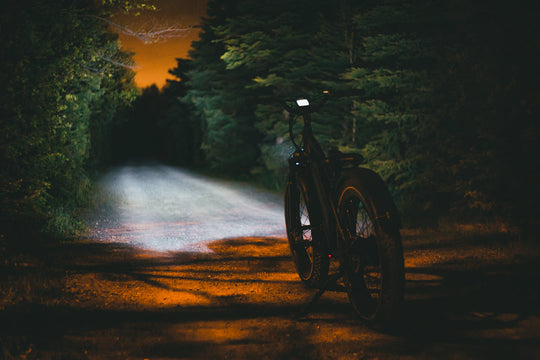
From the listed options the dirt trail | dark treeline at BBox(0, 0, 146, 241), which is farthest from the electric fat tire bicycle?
dark treeline at BBox(0, 0, 146, 241)

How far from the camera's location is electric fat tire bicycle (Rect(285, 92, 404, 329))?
10.5 feet

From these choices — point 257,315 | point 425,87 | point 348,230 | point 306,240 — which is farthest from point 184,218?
point 348,230

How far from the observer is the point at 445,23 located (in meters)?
10.5

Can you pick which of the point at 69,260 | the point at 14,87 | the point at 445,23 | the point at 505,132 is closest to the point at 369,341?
the point at 69,260

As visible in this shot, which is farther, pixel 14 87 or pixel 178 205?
pixel 178 205

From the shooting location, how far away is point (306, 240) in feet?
15.6

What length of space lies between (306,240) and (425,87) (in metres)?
5.98

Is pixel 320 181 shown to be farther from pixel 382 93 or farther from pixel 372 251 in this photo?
pixel 382 93

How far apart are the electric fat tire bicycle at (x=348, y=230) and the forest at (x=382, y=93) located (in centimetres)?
98

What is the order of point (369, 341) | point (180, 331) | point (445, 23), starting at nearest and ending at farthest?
point (369, 341) → point (180, 331) → point (445, 23)

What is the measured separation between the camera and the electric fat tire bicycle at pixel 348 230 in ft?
10.5

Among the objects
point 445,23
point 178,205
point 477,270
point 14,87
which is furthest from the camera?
point 178,205

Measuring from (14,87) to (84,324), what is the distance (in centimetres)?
415

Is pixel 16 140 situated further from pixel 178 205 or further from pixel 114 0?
pixel 178 205
